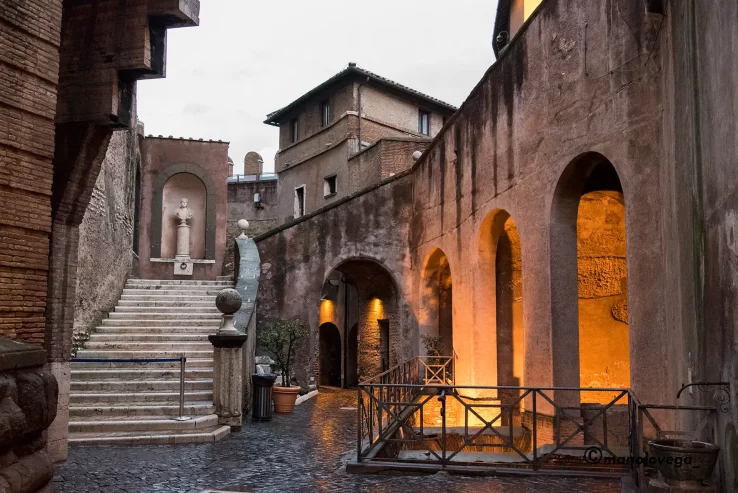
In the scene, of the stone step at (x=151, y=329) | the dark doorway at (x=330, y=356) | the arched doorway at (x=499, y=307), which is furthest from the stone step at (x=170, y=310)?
the dark doorway at (x=330, y=356)

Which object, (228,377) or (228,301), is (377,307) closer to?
(228,301)

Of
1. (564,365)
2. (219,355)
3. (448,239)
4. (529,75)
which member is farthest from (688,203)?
(448,239)

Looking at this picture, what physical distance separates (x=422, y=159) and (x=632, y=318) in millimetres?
9670

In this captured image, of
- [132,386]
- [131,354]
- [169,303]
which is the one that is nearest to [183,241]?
[169,303]

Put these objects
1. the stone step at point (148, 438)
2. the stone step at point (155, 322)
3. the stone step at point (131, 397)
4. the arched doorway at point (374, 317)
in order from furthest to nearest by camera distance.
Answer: the arched doorway at point (374, 317) < the stone step at point (155, 322) < the stone step at point (131, 397) < the stone step at point (148, 438)

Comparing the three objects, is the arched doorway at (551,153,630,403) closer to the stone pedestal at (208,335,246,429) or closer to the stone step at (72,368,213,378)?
the stone pedestal at (208,335,246,429)

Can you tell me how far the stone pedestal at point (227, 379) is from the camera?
35.2ft

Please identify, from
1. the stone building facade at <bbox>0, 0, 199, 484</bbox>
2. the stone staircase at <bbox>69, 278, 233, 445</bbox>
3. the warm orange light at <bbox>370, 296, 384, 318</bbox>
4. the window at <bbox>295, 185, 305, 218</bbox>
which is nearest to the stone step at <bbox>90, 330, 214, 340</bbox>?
the stone staircase at <bbox>69, 278, 233, 445</bbox>

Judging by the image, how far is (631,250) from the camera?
895 centimetres

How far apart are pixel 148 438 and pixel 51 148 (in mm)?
4855

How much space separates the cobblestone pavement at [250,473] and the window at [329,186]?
19.5 metres

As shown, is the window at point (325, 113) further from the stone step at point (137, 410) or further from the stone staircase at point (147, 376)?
the stone step at point (137, 410)

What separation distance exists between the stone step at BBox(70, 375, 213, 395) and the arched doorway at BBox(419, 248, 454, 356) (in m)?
7.28

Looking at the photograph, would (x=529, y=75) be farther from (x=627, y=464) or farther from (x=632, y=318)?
(x=627, y=464)
